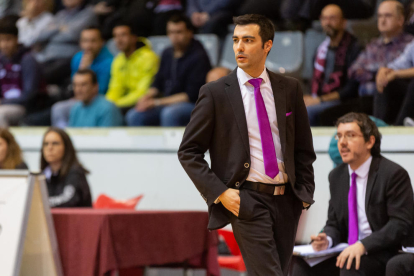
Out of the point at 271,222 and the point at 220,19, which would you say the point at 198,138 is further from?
the point at 220,19

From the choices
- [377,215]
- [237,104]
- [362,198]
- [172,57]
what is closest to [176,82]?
[172,57]

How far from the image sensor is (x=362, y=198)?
3.62 m

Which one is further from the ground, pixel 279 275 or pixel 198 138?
pixel 198 138

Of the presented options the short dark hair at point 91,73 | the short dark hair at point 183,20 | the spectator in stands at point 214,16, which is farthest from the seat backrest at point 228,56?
the short dark hair at point 91,73

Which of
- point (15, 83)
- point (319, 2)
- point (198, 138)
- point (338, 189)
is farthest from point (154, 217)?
point (15, 83)

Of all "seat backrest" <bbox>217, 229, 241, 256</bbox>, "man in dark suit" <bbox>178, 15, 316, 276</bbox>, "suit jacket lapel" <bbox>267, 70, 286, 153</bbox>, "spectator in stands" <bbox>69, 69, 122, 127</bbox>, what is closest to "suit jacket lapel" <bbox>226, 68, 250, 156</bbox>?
"man in dark suit" <bbox>178, 15, 316, 276</bbox>

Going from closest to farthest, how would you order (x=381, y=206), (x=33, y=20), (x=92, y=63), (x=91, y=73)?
(x=381, y=206) < (x=91, y=73) < (x=92, y=63) < (x=33, y=20)

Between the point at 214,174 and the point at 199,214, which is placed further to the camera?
the point at 199,214

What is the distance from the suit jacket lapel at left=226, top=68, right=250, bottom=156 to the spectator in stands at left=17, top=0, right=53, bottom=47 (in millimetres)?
5984

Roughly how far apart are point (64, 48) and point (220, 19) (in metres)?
2.25

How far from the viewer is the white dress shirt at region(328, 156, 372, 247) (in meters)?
3.61

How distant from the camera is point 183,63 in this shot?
6.28 meters

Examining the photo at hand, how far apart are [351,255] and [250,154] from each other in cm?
108

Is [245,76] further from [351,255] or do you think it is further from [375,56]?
[375,56]
